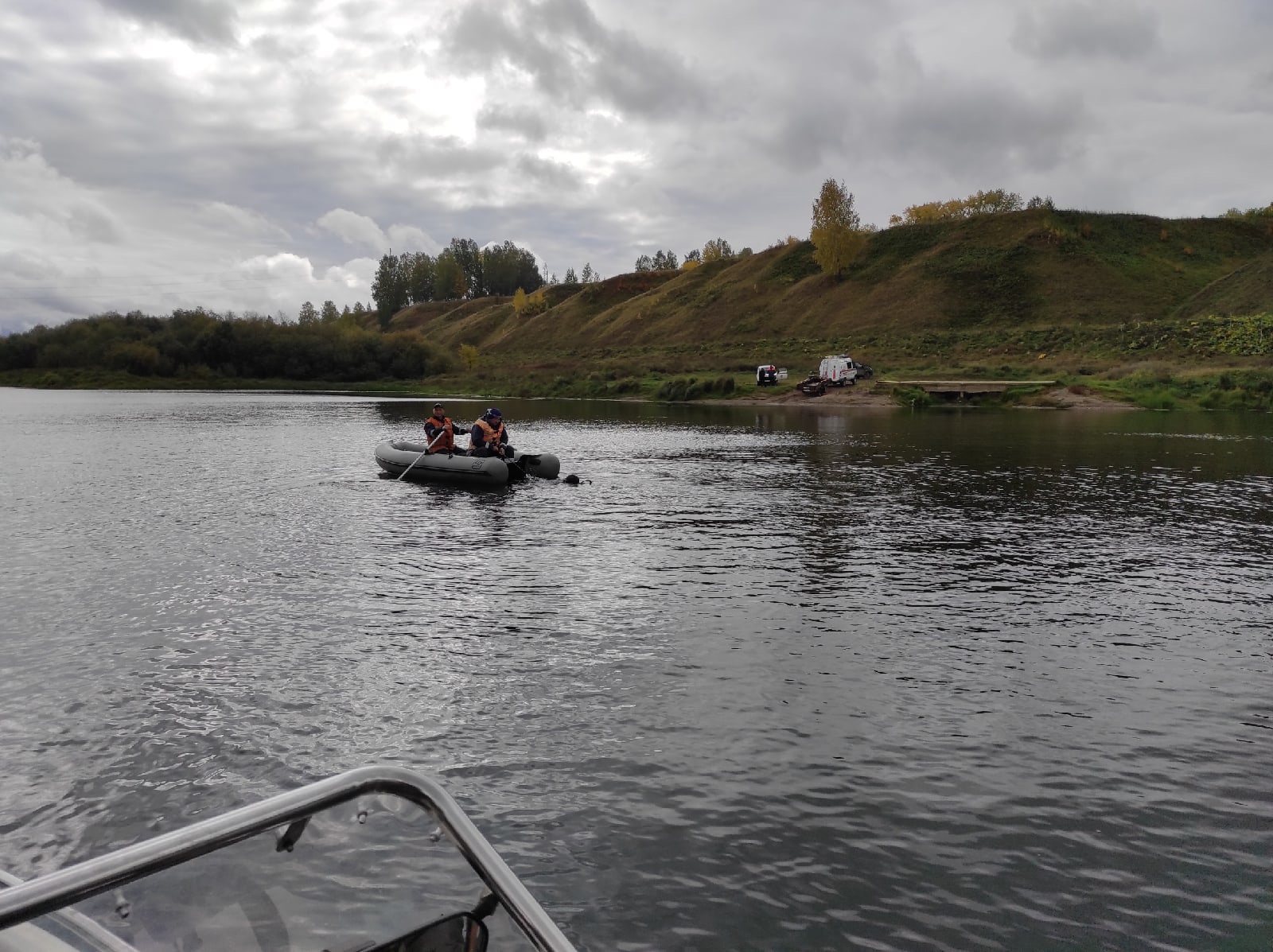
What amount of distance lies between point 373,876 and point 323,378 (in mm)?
132613

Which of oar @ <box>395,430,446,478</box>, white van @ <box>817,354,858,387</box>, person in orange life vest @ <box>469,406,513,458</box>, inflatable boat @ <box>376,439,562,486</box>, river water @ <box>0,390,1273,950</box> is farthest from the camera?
white van @ <box>817,354,858,387</box>

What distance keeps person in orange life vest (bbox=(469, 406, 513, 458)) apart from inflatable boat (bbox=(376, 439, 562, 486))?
1.20ft

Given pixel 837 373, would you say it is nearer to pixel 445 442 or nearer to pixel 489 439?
pixel 445 442

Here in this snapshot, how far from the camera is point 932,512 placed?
74.5 ft

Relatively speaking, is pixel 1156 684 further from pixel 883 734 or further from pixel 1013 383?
pixel 1013 383

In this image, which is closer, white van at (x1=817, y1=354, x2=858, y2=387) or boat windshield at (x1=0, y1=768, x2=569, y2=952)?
boat windshield at (x1=0, y1=768, x2=569, y2=952)

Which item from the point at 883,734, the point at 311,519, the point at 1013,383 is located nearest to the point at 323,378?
Answer: the point at 1013,383

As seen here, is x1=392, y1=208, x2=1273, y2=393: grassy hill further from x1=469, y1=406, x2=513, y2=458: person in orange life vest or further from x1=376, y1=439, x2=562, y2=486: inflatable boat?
x1=469, y1=406, x2=513, y2=458: person in orange life vest

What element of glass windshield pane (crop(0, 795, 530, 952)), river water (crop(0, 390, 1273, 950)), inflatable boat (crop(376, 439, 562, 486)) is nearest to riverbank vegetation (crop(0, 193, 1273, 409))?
inflatable boat (crop(376, 439, 562, 486))

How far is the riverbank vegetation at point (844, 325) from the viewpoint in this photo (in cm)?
8231

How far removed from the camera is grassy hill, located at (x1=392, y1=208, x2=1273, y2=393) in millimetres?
81188

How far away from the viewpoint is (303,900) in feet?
11.0

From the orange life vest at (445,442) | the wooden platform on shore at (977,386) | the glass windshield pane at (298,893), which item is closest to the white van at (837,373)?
the wooden platform on shore at (977,386)

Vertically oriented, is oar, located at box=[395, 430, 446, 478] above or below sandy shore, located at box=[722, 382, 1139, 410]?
below
